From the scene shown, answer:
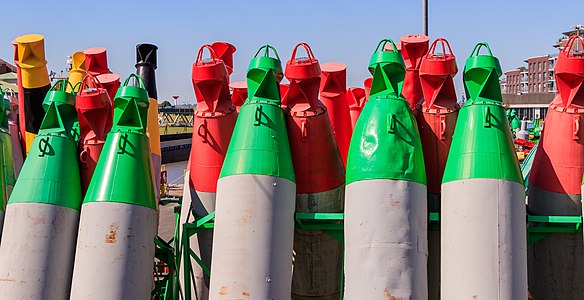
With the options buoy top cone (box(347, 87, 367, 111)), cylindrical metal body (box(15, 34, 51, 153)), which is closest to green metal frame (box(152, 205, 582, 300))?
cylindrical metal body (box(15, 34, 51, 153))

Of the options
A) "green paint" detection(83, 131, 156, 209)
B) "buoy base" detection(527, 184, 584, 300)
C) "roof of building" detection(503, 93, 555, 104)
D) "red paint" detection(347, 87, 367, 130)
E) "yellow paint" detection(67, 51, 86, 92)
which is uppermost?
"yellow paint" detection(67, 51, 86, 92)

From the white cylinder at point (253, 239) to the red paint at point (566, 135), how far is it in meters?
4.52

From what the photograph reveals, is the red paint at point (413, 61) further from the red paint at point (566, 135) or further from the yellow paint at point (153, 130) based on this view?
the yellow paint at point (153, 130)

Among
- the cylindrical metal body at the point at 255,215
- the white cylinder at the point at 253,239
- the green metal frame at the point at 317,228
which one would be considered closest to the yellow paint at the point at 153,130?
the green metal frame at the point at 317,228

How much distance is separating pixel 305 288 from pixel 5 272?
4989mm

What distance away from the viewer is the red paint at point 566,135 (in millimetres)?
10562

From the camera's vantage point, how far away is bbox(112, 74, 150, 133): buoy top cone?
34.5 feet

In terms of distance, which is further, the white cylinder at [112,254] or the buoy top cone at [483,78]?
the buoy top cone at [483,78]

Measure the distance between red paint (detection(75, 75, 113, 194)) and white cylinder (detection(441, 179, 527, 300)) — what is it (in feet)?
20.0

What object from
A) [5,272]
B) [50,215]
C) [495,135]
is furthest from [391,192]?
[5,272]

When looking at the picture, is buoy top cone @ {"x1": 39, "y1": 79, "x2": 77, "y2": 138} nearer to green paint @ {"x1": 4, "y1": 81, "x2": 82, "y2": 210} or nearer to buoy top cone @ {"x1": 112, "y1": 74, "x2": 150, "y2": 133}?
green paint @ {"x1": 4, "y1": 81, "x2": 82, "y2": 210}

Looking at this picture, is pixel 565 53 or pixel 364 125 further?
pixel 565 53

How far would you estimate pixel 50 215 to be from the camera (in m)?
10.0

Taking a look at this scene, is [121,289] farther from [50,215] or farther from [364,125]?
[364,125]
